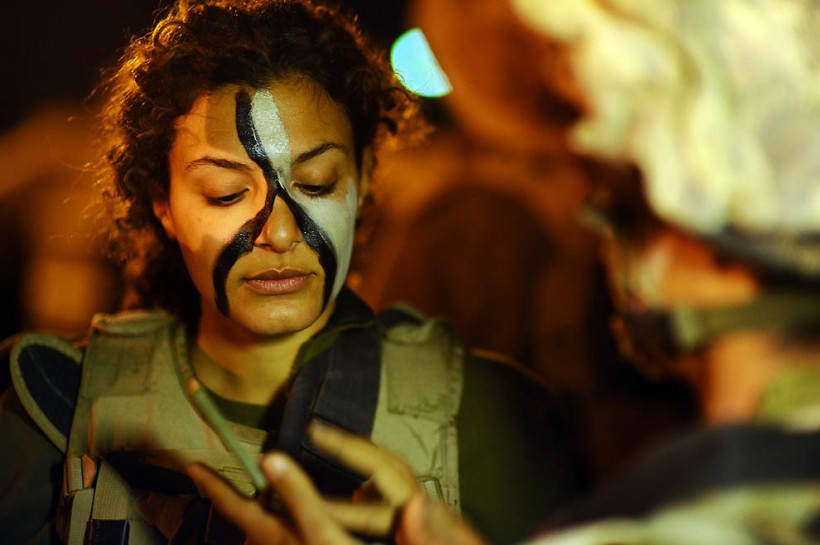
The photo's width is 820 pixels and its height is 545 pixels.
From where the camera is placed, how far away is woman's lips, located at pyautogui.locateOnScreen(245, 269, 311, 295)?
1.92 metres

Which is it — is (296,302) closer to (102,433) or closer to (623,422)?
(102,433)

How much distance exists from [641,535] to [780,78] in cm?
58

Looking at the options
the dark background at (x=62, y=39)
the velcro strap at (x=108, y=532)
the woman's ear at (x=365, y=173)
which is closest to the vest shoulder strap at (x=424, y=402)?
the woman's ear at (x=365, y=173)

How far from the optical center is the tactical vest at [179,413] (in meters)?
1.88

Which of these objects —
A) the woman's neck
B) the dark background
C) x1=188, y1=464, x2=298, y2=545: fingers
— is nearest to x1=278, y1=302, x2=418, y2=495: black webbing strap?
the woman's neck

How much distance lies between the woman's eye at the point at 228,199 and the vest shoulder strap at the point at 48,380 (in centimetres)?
56

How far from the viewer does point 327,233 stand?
1.95m

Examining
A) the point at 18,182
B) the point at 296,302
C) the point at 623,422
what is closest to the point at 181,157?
the point at 296,302

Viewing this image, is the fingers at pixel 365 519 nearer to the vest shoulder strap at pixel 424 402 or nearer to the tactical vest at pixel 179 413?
the tactical vest at pixel 179 413

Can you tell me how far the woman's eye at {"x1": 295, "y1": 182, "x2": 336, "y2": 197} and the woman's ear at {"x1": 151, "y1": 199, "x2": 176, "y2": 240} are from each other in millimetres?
359

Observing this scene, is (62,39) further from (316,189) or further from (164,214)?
(316,189)

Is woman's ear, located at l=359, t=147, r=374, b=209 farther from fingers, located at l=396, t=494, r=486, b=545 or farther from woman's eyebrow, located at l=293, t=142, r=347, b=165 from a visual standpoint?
fingers, located at l=396, t=494, r=486, b=545

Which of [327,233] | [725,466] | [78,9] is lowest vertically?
[725,466]

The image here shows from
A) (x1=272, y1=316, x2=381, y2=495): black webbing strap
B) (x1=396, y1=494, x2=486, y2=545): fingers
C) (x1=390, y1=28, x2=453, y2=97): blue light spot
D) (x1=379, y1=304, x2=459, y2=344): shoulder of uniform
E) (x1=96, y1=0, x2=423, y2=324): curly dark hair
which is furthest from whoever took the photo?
(x1=390, y1=28, x2=453, y2=97): blue light spot
